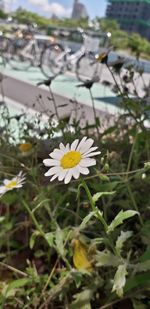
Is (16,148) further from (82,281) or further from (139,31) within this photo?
(139,31)

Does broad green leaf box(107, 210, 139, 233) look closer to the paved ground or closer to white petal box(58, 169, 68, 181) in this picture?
white petal box(58, 169, 68, 181)

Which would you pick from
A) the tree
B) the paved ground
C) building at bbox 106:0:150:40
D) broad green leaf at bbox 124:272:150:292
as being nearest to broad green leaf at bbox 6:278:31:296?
broad green leaf at bbox 124:272:150:292

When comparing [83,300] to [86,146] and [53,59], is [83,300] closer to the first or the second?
[86,146]

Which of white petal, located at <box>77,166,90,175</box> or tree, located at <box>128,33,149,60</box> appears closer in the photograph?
white petal, located at <box>77,166,90,175</box>

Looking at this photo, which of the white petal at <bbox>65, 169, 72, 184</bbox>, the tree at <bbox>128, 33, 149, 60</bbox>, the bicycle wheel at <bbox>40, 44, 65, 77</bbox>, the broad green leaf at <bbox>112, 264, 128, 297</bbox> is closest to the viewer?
the white petal at <bbox>65, 169, 72, 184</bbox>

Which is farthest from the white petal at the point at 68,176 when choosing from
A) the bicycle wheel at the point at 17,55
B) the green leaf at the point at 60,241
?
the bicycle wheel at the point at 17,55

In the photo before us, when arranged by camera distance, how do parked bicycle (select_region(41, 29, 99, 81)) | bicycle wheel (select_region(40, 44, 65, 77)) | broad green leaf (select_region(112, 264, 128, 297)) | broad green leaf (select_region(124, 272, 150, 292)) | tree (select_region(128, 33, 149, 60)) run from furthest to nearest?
bicycle wheel (select_region(40, 44, 65, 77)), parked bicycle (select_region(41, 29, 99, 81)), tree (select_region(128, 33, 149, 60)), broad green leaf (select_region(124, 272, 150, 292)), broad green leaf (select_region(112, 264, 128, 297))
